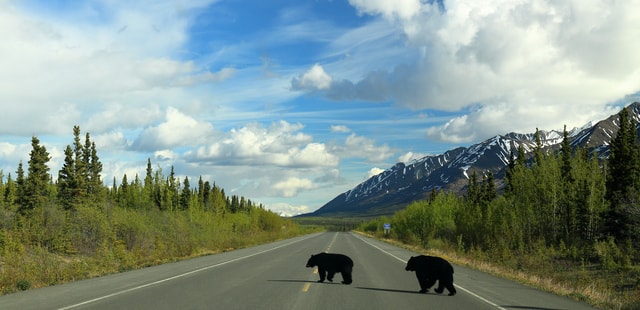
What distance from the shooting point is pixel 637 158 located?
46656mm

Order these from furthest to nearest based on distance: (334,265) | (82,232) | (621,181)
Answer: (621,181) < (82,232) < (334,265)

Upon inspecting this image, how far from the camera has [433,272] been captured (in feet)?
45.6

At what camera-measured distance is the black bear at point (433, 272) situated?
45.1 feet

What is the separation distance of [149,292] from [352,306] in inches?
237

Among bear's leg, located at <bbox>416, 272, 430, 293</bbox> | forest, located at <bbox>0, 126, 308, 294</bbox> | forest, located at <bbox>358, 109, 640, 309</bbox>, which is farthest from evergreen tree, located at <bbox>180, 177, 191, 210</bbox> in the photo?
bear's leg, located at <bbox>416, 272, 430, 293</bbox>

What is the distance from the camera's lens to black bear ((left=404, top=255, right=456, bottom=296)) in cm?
1374

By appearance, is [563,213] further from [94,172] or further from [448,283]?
[94,172]

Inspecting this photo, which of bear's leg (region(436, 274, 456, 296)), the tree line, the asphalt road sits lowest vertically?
the asphalt road

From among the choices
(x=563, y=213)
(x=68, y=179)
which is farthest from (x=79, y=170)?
(x=563, y=213)

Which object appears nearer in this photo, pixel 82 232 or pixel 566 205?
pixel 82 232

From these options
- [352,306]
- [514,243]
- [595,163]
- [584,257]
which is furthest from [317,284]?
[595,163]

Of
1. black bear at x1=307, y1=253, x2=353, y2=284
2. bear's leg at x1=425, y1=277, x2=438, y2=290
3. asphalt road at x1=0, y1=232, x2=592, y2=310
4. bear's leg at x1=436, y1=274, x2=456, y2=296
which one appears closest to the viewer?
asphalt road at x1=0, y1=232, x2=592, y2=310

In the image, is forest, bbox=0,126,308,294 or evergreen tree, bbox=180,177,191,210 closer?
forest, bbox=0,126,308,294

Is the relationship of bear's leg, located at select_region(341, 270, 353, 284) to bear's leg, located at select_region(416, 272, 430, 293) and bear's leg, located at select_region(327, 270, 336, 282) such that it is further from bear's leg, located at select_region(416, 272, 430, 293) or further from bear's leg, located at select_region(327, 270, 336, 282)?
bear's leg, located at select_region(416, 272, 430, 293)
